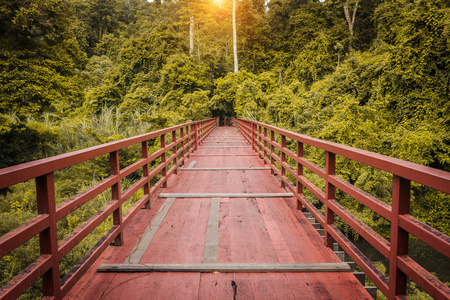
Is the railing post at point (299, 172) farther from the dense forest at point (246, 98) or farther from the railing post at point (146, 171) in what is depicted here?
the dense forest at point (246, 98)

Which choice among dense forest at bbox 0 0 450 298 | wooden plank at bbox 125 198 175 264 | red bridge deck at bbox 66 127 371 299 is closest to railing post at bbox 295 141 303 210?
red bridge deck at bbox 66 127 371 299

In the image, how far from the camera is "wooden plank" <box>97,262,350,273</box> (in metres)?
2.57

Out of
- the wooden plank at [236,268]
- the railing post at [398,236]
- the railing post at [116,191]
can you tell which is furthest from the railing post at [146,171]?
the railing post at [398,236]

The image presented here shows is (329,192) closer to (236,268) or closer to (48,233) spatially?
(236,268)

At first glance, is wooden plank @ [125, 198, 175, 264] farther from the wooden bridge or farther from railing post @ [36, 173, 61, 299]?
railing post @ [36, 173, 61, 299]

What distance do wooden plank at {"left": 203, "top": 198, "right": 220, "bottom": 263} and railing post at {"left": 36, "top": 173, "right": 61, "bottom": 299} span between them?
124 cm

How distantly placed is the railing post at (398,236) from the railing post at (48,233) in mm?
2185

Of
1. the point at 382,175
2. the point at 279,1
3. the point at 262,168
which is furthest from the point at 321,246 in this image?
the point at 279,1

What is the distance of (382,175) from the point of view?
444 inches

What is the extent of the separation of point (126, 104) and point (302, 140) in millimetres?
21243

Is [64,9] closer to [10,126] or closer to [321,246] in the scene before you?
[10,126]

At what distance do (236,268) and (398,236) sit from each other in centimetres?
135

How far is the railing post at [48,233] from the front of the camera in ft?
6.24

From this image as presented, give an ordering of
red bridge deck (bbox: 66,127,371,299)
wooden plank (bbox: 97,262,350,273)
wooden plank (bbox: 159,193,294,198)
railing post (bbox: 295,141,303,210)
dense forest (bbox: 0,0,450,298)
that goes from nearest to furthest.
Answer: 1. red bridge deck (bbox: 66,127,371,299)
2. wooden plank (bbox: 97,262,350,273)
3. railing post (bbox: 295,141,303,210)
4. wooden plank (bbox: 159,193,294,198)
5. dense forest (bbox: 0,0,450,298)
